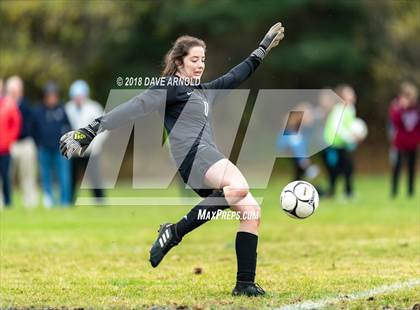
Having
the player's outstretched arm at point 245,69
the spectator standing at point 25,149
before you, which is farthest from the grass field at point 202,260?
the player's outstretched arm at point 245,69

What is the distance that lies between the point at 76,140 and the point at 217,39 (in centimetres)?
2598

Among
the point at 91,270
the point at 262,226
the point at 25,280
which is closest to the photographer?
the point at 25,280

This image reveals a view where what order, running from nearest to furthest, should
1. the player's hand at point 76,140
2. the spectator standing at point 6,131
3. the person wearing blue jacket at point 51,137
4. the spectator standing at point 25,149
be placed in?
the player's hand at point 76,140 → the spectator standing at point 6,131 → the spectator standing at point 25,149 → the person wearing blue jacket at point 51,137

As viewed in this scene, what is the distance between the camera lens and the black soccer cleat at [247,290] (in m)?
7.41

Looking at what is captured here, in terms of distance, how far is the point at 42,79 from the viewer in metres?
31.5

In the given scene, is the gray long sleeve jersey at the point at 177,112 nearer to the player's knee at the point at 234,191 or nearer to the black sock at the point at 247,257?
the player's knee at the point at 234,191

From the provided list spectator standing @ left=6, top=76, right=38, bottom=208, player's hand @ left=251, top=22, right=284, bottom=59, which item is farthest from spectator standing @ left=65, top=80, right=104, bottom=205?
player's hand @ left=251, top=22, right=284, bottom=59

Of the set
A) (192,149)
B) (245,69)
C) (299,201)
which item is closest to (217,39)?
(245,69)

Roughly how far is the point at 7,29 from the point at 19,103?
1490 cm

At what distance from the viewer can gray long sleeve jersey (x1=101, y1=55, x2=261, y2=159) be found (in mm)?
7359

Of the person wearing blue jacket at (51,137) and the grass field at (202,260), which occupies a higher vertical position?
the person wearing blue jacket at (51,137)

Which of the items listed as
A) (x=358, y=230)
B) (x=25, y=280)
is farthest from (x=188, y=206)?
(x=25, y=280)

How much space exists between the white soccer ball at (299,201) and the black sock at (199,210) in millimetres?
783

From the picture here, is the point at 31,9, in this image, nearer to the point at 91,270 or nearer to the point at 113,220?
the point at 113,220
